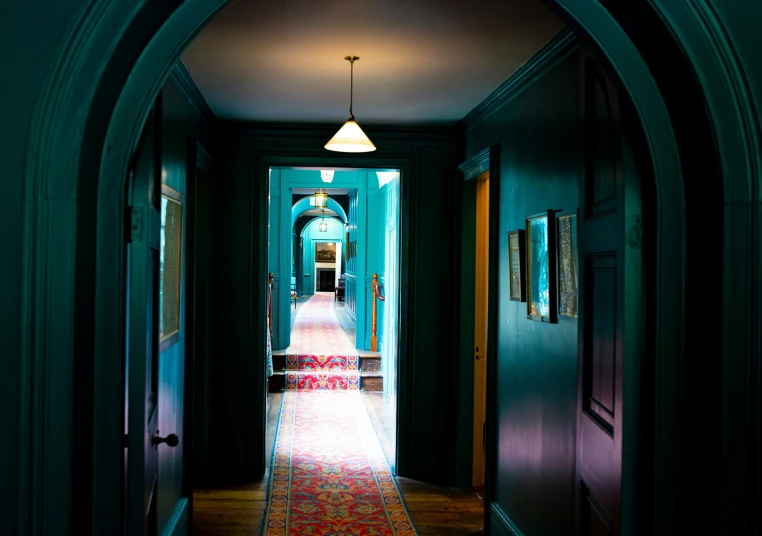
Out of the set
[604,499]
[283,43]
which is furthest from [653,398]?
[283,43]

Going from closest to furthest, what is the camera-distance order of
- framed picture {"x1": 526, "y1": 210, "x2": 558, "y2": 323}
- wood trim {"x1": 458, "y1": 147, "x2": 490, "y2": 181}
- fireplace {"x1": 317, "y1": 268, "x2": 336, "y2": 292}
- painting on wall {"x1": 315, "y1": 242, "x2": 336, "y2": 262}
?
framed picture {"x1": 526, "y1": 210, "x2": 558, "y2": 323}
wood trim {"x1": 458, "y1": 147, "x2": 490, "y2": 181}
painting on wall {"x1": 315, "y1": 242, "x2": 336, "y2": 262}
fireplace {"x1": 317, "y1": 268, "x2": 336, "y2": 292}

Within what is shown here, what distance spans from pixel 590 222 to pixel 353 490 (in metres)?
3.59

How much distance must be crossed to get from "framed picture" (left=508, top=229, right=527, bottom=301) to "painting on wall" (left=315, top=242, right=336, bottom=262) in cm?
2899

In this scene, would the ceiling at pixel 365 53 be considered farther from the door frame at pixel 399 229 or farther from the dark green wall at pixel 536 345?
the door frame at pixel 399 229

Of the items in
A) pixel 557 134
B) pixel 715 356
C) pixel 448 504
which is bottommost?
pixel 448 504

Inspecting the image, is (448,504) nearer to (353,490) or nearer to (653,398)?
(353,490)

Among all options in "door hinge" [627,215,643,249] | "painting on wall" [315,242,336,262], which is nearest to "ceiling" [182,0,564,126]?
"door hinge" [627,215,643,249]

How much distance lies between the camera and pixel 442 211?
5.57 m

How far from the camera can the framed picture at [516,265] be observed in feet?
12.7

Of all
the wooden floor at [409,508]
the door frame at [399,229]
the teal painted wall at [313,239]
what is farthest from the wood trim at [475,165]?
the teal painted wall at [313,239]

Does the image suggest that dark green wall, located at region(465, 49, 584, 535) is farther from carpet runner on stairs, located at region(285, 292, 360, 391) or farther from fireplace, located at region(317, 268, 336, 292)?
fireplace, located at region(317, 268, 336, 292)

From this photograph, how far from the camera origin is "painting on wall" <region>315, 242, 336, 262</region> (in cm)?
3306

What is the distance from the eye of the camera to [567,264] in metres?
3.18

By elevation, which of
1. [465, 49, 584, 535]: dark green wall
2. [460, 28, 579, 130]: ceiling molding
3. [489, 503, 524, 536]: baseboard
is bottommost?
[489, 503, 524, 536]: baseboard
